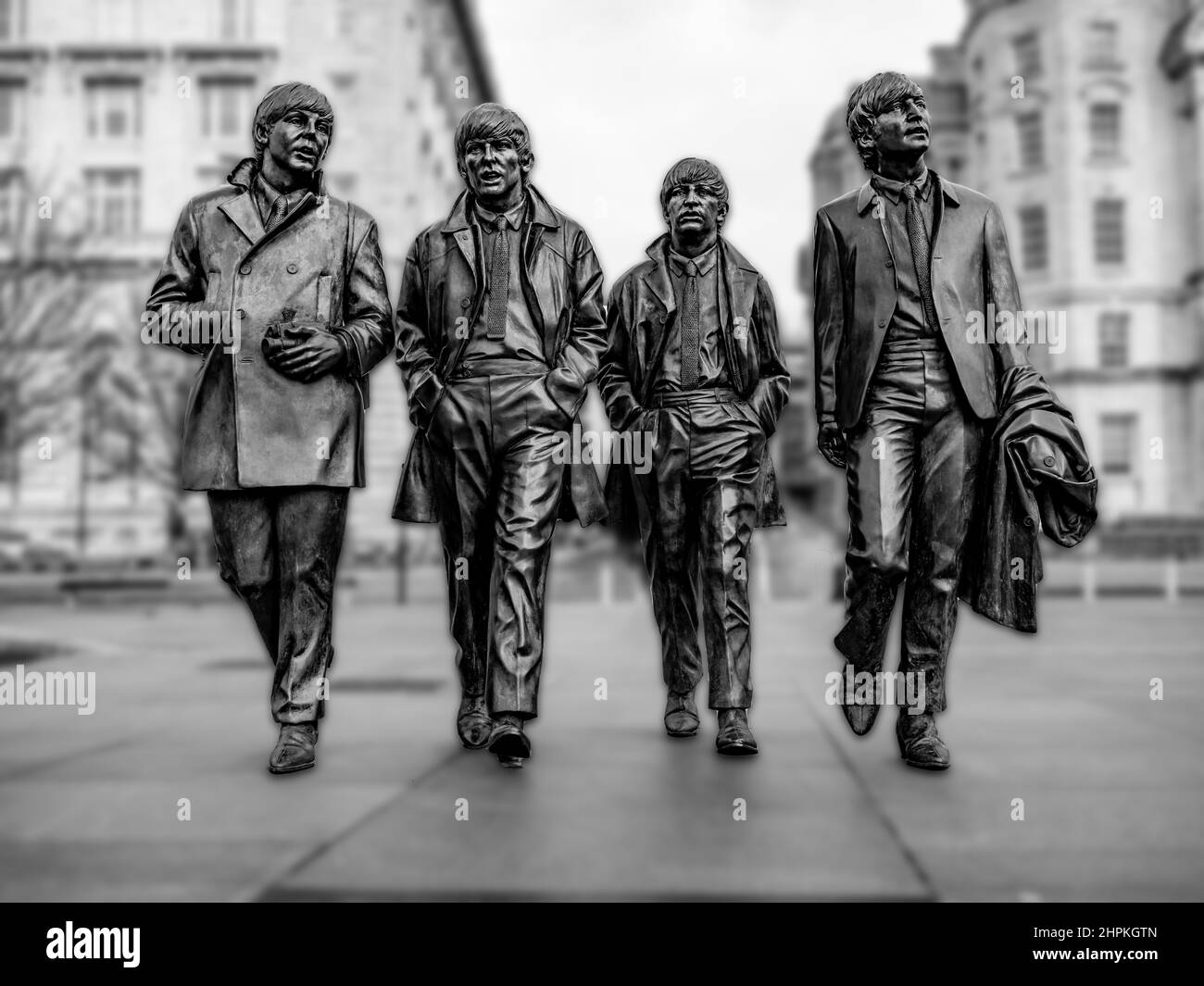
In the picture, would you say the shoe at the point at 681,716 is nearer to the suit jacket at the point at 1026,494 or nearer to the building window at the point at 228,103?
the suit jacket at the point at 1026,494

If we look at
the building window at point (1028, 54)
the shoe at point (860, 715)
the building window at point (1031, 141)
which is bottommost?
the shoe at point (860, 715)

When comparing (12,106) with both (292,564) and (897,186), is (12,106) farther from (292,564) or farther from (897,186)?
(897,186)

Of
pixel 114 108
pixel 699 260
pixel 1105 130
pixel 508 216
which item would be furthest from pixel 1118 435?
pixel 508 216

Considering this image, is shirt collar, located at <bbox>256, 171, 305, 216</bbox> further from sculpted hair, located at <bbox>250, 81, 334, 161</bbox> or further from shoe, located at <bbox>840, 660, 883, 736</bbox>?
shoe, located at <bbox>840, 660, 883, 736</bbox>

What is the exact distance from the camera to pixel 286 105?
17.0ft

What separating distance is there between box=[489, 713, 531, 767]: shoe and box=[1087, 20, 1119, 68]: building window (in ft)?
155

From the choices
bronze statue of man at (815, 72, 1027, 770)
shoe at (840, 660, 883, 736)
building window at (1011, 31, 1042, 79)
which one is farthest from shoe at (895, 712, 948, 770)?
building window at (1011, 31, 1042, 79)

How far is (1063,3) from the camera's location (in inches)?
1754

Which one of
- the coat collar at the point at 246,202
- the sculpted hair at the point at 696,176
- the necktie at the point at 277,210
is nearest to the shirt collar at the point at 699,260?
the sculpted hair at the point at 696,176

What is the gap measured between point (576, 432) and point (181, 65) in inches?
1681

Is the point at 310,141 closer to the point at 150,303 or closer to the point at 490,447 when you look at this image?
the point at 150,303

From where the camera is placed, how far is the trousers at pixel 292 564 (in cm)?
523

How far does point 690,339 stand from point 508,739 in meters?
1.97

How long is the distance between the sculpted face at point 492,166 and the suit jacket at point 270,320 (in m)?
0.53
